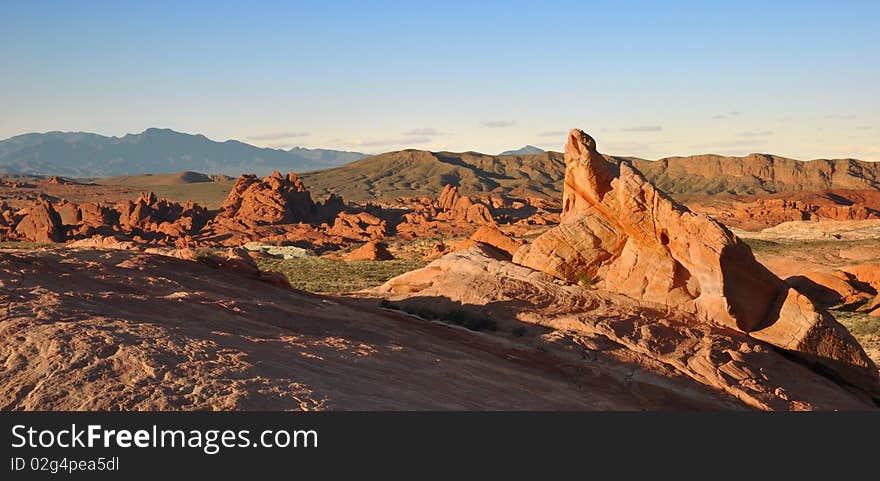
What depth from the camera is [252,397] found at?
29.9 feet

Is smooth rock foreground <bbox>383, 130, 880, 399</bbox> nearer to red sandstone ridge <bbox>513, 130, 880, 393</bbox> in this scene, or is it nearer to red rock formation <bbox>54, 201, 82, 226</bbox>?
red sandstone ridge <bbox>513, 130, 880, 393</bbox>

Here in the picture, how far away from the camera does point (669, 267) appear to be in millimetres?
18469

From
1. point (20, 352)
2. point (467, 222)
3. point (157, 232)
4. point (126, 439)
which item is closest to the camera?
point (126, 439)

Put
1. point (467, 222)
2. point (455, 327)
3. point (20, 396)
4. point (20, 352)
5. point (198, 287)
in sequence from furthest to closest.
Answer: point (467, 222)
point (455, 327)
point (198, 287)
point (20, 352)
point (20, 396)

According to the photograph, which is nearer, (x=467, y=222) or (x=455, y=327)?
(x=455, y=327)

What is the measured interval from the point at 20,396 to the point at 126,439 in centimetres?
192

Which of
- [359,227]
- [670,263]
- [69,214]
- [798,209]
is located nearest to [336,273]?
[670,263]

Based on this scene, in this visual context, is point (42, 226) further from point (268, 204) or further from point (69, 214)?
point (268, 204)

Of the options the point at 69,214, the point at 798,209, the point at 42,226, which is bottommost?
the point at 42,226

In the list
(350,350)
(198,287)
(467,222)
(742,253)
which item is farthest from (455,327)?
(467,222)

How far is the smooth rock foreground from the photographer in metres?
17.1

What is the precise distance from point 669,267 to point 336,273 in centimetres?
2187

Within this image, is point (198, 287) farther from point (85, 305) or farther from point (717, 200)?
point (717, 200)

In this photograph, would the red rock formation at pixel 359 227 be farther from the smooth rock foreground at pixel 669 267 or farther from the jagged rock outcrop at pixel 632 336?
the jagged rock outcrop at pixel 632 336
